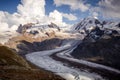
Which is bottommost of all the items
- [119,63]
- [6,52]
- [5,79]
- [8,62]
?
[5,79]

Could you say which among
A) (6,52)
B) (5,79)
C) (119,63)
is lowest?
(5,79)

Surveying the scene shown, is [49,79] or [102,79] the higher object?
[102,79]

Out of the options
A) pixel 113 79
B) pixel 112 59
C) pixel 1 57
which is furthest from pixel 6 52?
pixel 112 59

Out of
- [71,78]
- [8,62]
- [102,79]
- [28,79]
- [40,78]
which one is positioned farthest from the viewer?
[102,79]

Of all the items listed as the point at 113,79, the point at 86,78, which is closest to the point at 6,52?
the point at 86,78

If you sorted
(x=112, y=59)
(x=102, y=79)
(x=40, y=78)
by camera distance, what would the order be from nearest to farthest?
(x=40, y=78) → (x=102, y=79) → (x=112, y=59)

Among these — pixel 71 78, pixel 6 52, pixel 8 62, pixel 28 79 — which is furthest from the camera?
pixel 71 78

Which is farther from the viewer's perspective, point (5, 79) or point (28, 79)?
point (28, 79)

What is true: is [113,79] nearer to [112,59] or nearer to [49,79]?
[49,79]

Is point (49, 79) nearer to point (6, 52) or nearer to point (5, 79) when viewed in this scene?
point (5, 79)
